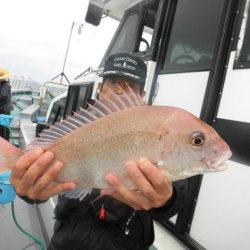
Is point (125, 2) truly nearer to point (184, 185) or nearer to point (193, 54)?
point (193, 54)

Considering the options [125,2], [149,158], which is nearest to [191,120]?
[149,158]

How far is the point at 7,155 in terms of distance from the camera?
6.27ft

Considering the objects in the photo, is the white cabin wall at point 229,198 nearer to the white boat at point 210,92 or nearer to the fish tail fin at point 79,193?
the white boat at point 210,92

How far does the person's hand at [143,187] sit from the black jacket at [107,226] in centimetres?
27

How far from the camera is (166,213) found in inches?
80.1

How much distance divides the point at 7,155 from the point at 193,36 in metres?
2.34

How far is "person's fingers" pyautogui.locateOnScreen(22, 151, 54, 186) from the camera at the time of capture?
6.02 feet

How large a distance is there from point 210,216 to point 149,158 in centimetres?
123

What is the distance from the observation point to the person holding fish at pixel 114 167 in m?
1.64

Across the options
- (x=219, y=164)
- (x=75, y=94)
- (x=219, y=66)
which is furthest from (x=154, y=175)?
(x=75, y=94)

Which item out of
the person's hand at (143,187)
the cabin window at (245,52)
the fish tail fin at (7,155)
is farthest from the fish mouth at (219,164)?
the cabin window at (245,52)

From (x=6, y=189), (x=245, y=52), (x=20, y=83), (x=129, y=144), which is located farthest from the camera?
(x=20, y=83)

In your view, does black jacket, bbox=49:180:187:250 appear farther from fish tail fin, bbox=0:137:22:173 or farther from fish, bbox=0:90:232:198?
fish tail fin, bbox=0:137:22:173

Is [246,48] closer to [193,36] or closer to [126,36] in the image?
[193,36]
